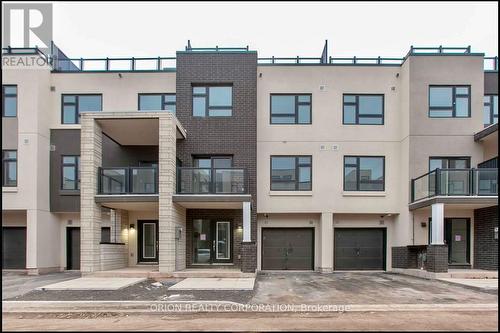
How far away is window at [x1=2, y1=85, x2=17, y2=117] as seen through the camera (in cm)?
1708

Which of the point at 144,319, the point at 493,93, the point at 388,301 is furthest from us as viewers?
the point at 493,93

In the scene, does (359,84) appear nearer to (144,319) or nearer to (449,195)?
(449,195)

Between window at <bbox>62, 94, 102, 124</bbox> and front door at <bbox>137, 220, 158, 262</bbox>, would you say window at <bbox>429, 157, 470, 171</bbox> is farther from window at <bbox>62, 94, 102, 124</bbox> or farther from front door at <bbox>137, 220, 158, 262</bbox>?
window at <bbox>62, 94, 102, 124</bbox>

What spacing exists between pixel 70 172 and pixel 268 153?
8.91m

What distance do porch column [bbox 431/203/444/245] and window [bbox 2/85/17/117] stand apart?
690 inches

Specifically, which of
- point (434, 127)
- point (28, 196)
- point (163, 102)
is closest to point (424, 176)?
point (434, 127)

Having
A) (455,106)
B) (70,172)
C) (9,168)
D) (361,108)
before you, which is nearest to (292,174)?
(361,108)

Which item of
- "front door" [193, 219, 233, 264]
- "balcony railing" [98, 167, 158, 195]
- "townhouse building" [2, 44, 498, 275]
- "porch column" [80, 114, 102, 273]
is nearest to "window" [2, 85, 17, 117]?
"townhouse building" [2, 44, 498, 275]

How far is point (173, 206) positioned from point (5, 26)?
34.6 ft

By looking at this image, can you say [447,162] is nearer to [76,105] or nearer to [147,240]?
[147,240]

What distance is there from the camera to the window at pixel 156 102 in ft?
58.1

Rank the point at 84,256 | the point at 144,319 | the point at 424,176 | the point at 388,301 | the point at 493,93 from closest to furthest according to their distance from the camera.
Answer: the point at 144,319 → the point at 388,301 → the point at 84,256 → the point at 424,176 → the point at 493,93

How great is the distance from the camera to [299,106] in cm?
1784

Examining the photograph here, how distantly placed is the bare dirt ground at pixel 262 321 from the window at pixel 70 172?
30.0 ft
